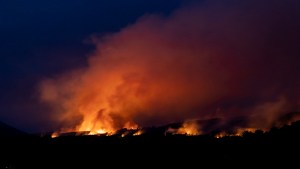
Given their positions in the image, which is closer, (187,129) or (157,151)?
(157,151)

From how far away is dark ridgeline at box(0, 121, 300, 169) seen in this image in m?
41.9

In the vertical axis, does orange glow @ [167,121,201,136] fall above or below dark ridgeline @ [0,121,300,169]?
above

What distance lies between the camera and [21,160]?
4838cm

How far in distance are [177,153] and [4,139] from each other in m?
22.6

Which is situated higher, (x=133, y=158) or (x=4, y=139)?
(x=4, y=139)

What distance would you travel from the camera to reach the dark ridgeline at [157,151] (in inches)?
1651

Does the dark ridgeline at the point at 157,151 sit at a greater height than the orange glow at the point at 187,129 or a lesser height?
lesser

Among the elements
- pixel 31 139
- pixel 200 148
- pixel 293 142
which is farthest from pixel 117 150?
pixel 293 142

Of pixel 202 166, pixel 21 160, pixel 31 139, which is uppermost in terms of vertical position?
pixel 31 139

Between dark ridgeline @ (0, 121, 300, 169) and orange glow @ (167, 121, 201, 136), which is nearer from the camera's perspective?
dark ridgeline @ (0, 121, 300, 169)

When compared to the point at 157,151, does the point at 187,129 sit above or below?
above

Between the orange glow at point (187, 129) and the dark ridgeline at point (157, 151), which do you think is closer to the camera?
the dark ridgeline at point (157, 151)

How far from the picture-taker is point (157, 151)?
48531 mm

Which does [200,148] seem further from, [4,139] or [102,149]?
[4,139]
